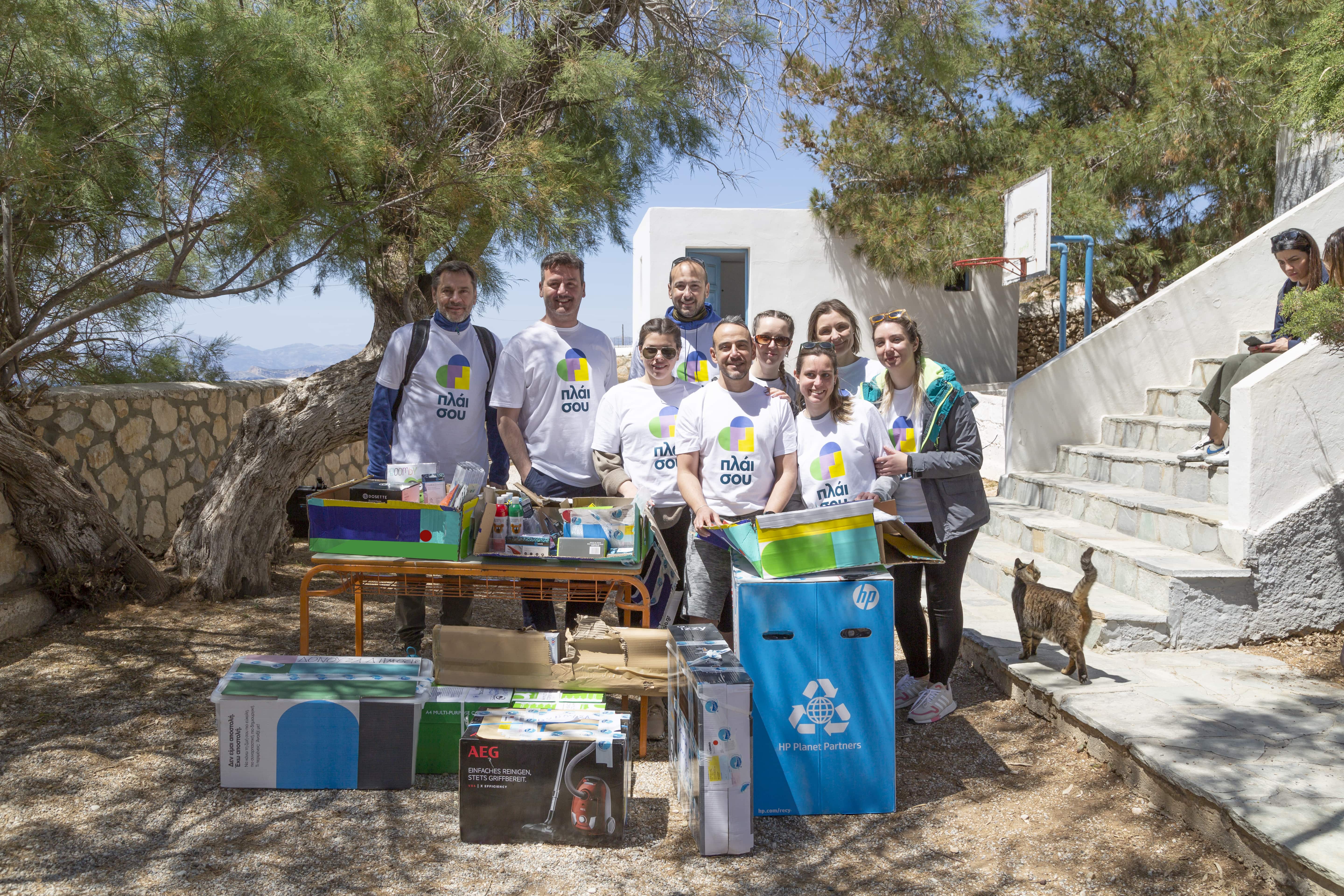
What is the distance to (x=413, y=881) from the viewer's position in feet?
8.21

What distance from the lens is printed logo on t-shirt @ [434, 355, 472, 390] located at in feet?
12.5

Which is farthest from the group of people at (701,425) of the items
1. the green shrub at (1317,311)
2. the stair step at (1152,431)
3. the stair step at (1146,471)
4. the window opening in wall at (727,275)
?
the window opening in wall at (727,275)

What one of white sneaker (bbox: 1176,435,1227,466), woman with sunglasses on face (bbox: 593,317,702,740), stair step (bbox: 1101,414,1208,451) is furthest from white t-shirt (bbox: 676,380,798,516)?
stair step (bbox: 1101,414,1208,451)

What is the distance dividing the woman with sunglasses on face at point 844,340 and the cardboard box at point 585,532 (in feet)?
2.90

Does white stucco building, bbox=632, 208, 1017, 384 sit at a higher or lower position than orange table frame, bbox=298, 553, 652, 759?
higher

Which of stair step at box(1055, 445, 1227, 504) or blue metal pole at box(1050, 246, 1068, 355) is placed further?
blue metal pole at box(1050, 246, 1068, 355)

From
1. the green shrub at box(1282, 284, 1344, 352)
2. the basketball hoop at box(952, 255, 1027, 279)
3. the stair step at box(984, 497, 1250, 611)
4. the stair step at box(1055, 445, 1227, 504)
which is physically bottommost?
the stair step at box(984, 497, 1250, 611)

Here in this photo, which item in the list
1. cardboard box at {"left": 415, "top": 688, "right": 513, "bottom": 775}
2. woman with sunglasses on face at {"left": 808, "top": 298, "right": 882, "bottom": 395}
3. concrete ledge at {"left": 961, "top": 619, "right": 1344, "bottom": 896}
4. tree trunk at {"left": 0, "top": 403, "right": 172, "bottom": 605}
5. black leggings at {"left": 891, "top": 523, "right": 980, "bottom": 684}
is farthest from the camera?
tree trunk at {"left": 0, "top": 403, "right": 172, "bottom": 605}

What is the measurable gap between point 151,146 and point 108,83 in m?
0.27

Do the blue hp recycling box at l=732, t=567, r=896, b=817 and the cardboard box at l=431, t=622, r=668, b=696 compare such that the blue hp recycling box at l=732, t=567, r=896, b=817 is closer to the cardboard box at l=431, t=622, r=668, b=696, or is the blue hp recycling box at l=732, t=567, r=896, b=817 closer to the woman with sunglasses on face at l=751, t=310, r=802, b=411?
the cardboard box at l=431, t=622, r=668, b=696

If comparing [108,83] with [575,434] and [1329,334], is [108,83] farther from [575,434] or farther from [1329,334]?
→ [1329,334]

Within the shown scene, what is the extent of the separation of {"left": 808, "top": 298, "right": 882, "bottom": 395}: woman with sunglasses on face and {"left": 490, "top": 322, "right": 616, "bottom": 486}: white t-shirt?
87cm

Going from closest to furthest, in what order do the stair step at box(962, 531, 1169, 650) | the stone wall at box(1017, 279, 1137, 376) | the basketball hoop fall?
the stair step at box(962, 531, 1169, 650), the basketball hoop, the stone wall at box(1017, 279, 1137, 376)

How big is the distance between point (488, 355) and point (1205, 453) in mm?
3681
